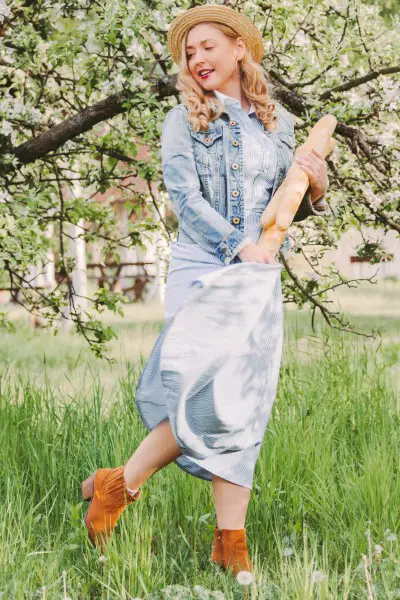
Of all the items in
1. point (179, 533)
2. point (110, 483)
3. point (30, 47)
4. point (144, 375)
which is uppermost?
point (30, 47)

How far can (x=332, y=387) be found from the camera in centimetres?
450

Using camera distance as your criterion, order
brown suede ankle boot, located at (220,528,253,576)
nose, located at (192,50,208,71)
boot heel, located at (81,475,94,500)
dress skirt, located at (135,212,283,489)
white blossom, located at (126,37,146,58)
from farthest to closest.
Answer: white blossom, located at (126,37,146,58) < boot heel, located at (81,475,94,500) < nose, located at (192,50,208,71) < brown suede ankle boot, located at (220,528,253,576) < dress skirt, located at (135,212,283,489)

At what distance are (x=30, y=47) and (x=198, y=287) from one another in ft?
8.32

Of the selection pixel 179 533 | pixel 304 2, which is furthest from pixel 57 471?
pixel 304 2

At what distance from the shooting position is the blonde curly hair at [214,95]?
295 cm

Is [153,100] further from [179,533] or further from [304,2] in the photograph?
[179,533]

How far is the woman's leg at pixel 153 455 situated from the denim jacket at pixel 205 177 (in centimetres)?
64

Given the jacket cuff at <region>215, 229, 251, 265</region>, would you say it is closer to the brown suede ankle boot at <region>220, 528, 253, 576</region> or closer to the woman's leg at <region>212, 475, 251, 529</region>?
the woman's leg at <region>212, 475, 251, 529</region>

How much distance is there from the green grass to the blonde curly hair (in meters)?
1.33

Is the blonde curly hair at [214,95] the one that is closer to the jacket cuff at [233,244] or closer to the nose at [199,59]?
the nose at [199,59]

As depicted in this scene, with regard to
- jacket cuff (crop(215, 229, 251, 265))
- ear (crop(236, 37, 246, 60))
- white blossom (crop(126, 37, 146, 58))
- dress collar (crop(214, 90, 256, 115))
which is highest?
white blossom (crop(126, 37, 146, 58))

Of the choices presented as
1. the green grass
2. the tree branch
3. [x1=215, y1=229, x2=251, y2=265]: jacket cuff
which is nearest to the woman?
[x1=215, y1=229, x2=251, y2=265]: jacket cuff

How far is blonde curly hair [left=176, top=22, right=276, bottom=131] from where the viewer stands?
116 inches

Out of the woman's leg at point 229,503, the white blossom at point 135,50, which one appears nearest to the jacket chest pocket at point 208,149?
the woman's leg at point 229,503
